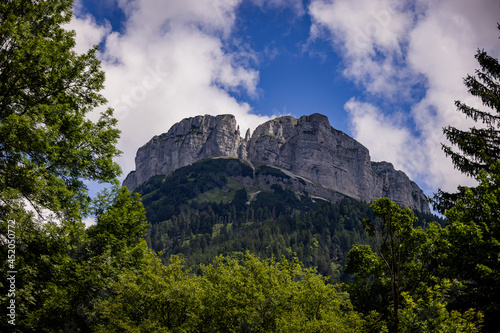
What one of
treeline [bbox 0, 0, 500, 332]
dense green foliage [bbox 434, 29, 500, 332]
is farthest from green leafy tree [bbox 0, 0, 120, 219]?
dense green foliage [bbox 434, 29, 500, 332]

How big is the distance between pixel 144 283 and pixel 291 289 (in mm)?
10440

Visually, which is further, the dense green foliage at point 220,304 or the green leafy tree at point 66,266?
the dense green foliage at point 220,304

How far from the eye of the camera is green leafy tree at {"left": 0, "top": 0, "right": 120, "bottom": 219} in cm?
1327

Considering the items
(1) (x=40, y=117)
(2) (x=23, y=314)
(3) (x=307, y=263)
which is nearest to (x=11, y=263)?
(2) (x=23, y=314)

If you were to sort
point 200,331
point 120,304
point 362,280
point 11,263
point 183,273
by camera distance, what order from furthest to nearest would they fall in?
point 362,280 → point 183,273 → point 200,331 → point 120,304 → point 11,263

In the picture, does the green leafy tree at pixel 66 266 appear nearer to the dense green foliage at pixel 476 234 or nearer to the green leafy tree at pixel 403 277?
the green leafy tree at pixel 403 277

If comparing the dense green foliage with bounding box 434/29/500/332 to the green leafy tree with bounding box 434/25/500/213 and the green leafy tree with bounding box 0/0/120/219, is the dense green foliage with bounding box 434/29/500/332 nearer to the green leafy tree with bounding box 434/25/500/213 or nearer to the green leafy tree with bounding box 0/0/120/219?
the green leafy tree with bounding box 434/25/500/213

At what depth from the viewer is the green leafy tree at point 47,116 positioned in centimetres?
1327

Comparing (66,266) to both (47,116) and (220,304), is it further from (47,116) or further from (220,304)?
(220,304)

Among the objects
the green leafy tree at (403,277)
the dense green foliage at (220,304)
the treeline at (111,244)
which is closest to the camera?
the green leafy tree at (403,277)

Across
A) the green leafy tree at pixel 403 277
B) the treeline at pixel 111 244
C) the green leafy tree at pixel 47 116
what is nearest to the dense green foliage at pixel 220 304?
the treeline at pixel 111 244

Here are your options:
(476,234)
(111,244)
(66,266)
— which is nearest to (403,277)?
(476,234)

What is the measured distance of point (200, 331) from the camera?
67.5 ft

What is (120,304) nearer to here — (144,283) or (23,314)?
(144,283)
